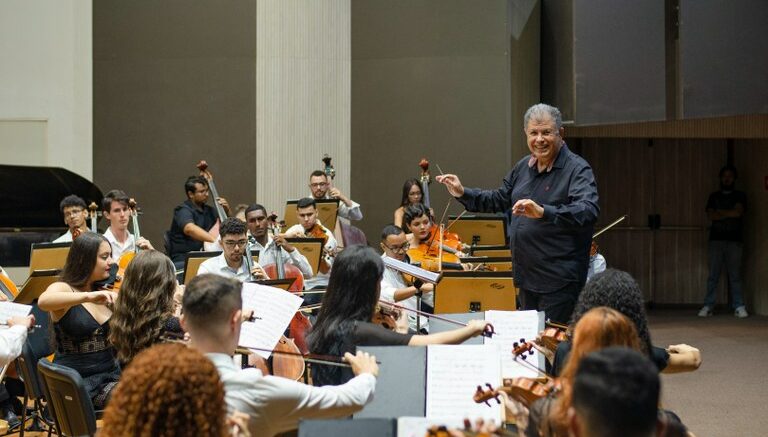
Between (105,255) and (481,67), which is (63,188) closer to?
(481,67)

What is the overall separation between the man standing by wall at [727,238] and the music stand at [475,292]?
584cm

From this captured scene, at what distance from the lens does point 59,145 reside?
448 inches

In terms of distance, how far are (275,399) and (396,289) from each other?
3.14 meters

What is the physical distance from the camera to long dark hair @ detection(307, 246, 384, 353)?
3.70 m

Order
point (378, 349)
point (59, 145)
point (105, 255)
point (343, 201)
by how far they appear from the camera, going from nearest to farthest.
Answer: point (378, 349) → point (105, 255) → point (343, 201) → point (59, 145)

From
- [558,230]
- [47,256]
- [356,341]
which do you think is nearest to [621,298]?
[356,341]

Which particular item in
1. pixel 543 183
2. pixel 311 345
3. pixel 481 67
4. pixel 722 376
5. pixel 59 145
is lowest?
pixel 722 376

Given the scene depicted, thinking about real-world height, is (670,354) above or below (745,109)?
below

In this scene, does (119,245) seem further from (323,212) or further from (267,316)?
(267,316)

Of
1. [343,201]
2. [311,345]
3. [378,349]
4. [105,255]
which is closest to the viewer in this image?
[378,349]

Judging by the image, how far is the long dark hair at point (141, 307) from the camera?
13.1 feet

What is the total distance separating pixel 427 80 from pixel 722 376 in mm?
4915

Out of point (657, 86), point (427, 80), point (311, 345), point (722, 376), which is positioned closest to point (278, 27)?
point (427, 80)

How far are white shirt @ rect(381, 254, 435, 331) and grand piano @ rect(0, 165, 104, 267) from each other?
4364 mm
